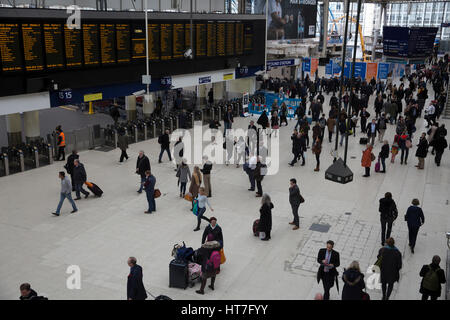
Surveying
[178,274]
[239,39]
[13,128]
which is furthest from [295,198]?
[239,39]

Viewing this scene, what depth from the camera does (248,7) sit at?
28922 mm

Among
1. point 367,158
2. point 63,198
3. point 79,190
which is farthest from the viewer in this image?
point 367,158

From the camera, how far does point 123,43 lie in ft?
64.6

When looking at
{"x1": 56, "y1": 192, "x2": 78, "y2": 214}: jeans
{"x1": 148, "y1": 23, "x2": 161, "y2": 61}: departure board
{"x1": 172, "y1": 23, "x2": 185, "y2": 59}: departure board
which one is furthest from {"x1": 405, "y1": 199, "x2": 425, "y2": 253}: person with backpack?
{"x1": 172, "y1": 23, "x2": 185, "y2": 59}: departure board

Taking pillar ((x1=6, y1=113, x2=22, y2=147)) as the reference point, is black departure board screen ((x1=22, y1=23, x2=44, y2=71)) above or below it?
above

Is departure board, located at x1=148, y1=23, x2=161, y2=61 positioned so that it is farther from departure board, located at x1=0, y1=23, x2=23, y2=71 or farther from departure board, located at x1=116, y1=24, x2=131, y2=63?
departure board, located at x1=0, y1=23, x2=23, y2=71

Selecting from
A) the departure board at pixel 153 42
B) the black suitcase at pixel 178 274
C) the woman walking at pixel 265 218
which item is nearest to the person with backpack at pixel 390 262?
the woman walking at pixel 265 218

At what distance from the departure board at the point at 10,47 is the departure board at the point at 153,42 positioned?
6016 millimetres

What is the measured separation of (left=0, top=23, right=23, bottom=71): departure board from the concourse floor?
3.60 meters

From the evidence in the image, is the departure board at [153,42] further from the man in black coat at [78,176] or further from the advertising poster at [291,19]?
the advertising poster at [291,19]

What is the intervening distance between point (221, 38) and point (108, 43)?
720 centimetres

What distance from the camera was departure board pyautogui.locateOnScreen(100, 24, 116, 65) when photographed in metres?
18.8

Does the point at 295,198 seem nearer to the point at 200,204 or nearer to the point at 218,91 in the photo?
the point at 200,204
